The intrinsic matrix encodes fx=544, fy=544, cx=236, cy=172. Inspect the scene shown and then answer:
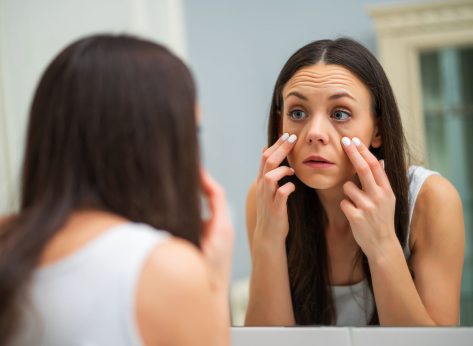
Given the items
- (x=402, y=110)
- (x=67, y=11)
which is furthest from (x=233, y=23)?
(x=67, y=11)

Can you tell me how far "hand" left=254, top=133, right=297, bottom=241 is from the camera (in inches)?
26.3

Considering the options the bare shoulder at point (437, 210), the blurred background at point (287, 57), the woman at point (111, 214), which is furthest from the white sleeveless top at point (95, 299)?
the bare shoulder at point (437, 210)

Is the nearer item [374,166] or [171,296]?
[171,296]

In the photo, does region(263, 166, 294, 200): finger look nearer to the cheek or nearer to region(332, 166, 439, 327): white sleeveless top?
Answer: the cheek

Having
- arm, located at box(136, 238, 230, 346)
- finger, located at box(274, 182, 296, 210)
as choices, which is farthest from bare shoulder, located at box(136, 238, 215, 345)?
finger, located at box(274, 182, 296, 210)

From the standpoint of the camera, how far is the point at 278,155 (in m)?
0.67

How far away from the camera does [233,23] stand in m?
0.74

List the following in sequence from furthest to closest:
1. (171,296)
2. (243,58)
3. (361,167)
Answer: (243,58)
(361,167)
(171,296)

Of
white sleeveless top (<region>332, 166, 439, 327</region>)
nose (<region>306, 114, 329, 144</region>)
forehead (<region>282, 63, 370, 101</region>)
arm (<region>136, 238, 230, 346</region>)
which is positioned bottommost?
white sleeveless top (<region>332, 166, 439, 327</region>)

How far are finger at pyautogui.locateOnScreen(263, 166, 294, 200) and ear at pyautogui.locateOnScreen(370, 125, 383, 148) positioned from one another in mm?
105

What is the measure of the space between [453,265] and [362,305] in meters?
0.12

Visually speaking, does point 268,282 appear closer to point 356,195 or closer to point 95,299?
point 356,195

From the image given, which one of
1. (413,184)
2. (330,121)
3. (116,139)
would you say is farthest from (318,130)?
(116,139)

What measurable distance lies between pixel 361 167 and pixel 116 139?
0.31 m
